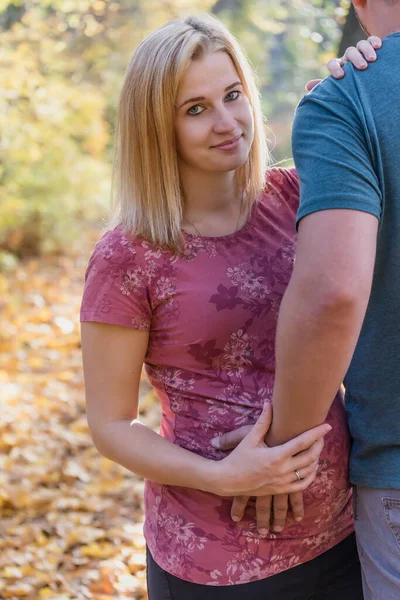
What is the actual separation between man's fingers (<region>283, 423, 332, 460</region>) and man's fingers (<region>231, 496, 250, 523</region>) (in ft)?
0.85

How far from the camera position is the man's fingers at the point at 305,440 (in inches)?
60.7

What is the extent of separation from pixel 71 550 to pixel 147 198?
8.22 ft

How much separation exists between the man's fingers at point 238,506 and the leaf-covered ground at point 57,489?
195 cm

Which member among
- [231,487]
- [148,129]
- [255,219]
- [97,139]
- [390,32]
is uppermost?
[390,32]

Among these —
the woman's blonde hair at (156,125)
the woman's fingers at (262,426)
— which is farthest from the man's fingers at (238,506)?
the woman's blonde hair at (156,125)

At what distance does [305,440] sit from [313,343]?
314mm

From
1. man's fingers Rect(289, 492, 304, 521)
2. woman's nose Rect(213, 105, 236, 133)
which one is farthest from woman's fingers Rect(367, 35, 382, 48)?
man's fingers Rect(289, 492, 304, 521)

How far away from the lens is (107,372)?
188 centimetres

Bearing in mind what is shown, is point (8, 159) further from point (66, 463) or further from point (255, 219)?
point (255, 219)

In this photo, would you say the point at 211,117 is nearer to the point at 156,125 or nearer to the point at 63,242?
the point at 156,125

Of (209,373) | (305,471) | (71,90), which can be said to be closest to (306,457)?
(305,471)

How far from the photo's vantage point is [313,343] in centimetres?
132

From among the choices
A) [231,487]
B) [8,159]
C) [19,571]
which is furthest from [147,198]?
[8,159]

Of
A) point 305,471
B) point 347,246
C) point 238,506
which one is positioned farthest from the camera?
point 238,506
